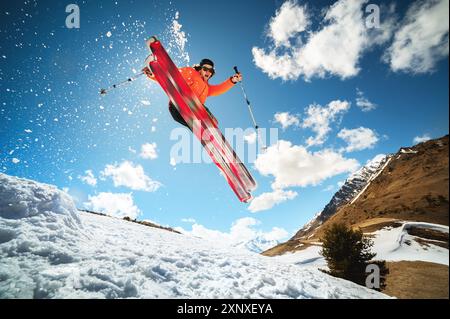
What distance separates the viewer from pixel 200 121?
744 cm

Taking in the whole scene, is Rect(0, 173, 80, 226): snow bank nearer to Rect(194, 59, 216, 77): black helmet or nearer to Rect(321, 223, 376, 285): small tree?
Rect(194, 59, 216, 77): black helmet

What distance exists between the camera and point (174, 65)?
274 inches

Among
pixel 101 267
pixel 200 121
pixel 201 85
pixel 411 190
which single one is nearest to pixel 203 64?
pixel 201 85

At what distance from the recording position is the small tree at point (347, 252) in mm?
5688

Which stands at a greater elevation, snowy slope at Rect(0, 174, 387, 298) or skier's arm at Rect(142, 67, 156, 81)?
skier's arm at Rect(142, 67, 156, 81)

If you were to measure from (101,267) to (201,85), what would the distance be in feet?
18.4

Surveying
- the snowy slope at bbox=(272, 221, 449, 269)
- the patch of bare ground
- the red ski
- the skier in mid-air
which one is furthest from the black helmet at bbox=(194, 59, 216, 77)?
the patch of bare ground

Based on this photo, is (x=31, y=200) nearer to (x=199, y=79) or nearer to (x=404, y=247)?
(x=199, y=79)

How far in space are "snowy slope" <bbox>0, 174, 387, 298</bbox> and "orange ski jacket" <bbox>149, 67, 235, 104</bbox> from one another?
4.51 meters

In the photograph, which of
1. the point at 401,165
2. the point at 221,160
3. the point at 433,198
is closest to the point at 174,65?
the point at 221,160

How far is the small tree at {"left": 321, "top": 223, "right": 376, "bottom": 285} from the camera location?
5688mm
